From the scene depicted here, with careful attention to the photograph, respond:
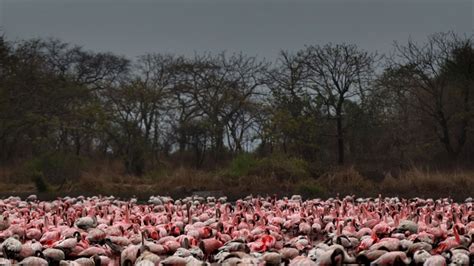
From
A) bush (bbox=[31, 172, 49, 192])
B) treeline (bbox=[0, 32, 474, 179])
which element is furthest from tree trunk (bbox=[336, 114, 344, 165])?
bush (bbox=[31, 172, 49, 192])

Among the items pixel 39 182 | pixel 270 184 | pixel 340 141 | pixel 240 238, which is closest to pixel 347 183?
pixel 270 184

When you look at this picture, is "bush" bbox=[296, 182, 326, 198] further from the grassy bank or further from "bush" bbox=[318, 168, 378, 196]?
"bush" bbox=[318, 168, 378, 196]

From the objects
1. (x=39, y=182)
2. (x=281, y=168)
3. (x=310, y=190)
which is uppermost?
(x=281, y=168)

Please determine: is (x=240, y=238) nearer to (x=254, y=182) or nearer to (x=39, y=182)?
(x=254, y=182)

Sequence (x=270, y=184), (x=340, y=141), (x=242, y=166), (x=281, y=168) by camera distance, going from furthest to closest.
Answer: (x=340, y=141)
(x=242, y=166)
(x=281, y=168)
(x=270, y=184)

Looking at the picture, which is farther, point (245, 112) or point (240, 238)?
point (245, 112)

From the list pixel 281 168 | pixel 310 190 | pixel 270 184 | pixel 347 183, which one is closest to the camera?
pixel 310 190

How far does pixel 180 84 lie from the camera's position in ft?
121

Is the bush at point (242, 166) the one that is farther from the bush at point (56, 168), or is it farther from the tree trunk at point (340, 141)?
the bush at point (56, 168)

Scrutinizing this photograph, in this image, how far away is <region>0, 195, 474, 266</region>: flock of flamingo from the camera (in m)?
9.56

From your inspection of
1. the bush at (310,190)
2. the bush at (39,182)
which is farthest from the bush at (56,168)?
the bush at (310,190)

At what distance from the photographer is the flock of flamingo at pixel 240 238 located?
31.4ft

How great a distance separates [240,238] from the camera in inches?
436

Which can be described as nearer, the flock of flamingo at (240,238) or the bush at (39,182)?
the flock of flamingo at (240,238)
